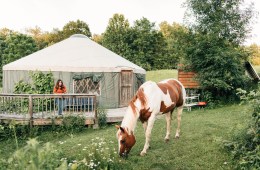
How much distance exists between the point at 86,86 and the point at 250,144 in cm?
911

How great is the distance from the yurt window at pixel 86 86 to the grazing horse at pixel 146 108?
21.0ft

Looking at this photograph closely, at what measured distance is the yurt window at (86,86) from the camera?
541 inches

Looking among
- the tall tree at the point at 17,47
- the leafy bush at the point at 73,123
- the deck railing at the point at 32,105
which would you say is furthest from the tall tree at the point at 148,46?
the leafy bush at the point at 73,123

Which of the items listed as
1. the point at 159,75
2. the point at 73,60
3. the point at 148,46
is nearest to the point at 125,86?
the point at 73,60

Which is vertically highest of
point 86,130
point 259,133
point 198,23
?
point 198,23

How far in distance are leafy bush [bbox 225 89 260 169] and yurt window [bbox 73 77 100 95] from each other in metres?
8.57

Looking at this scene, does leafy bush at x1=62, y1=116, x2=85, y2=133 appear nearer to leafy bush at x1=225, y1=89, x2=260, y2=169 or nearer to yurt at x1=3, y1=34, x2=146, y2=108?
yurt at x1=3, y1=34, x2=146, y2=108

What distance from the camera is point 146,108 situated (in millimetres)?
6594

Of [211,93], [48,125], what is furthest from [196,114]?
[48,125]

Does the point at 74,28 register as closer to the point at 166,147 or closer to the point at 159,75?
the point at 159,75

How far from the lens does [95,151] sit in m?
5.57

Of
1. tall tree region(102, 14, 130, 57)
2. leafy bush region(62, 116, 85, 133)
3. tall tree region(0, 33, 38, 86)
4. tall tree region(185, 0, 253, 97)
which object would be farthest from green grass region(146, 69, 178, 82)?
leafy bush region(62, 116, 85, 133)

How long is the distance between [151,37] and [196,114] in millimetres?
27482

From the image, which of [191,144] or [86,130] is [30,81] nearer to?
[86,130]
